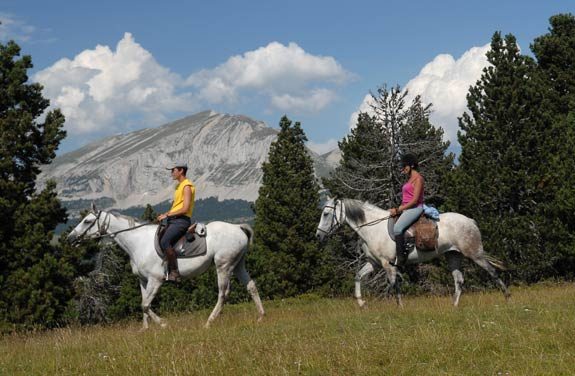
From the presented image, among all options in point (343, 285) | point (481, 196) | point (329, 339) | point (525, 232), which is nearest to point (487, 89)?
point (481, 196)

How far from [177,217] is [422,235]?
510 cm

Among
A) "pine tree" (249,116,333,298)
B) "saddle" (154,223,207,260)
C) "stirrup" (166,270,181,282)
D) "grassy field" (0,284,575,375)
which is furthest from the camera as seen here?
"pine tree" (249,116,333,298)

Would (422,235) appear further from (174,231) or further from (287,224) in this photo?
(287,224)

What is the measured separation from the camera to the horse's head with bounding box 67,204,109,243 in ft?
42.2

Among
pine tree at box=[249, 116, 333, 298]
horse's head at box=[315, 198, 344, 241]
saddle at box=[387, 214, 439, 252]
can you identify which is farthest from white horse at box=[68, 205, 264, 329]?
pine tree at box=[249, 116, 333, 298]

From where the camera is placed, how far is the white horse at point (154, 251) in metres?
12.0

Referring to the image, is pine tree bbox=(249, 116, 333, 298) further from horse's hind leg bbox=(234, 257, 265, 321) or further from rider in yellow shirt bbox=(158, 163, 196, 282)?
rider in yellow shirt bbox=(158, 163, 196, 282)

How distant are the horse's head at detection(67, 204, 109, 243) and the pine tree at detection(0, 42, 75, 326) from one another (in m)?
6.87

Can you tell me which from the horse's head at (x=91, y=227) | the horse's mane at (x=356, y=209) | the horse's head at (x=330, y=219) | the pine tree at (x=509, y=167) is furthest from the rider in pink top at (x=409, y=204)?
the pine tree at (x=509, y=167)

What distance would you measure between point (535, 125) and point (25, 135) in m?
18.5

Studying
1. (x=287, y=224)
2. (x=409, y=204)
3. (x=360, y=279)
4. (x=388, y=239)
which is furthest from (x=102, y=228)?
(x=287, y=224)

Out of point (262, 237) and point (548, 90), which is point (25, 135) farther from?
point (548, 90)

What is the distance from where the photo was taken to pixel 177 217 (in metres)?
11.8

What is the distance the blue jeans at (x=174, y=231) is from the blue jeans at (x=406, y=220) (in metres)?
4.31
